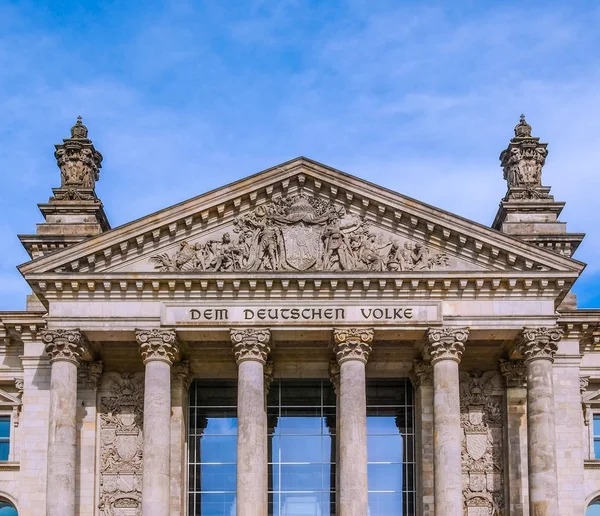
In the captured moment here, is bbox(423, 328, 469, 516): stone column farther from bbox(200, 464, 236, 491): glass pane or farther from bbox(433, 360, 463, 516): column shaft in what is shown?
bbox(200, 464, 236, 491): glass pane

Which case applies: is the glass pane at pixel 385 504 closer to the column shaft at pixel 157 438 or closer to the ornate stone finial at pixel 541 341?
the ornate stone finial at pixel 541 341

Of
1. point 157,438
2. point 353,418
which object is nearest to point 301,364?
point 353,418

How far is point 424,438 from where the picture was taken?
45.0 m

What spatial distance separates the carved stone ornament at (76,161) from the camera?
159 ft

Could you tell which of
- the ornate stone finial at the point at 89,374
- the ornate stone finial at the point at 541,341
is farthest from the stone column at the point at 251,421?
the ornate stone finial at the point at 541,341

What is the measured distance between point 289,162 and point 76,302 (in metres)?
8.09

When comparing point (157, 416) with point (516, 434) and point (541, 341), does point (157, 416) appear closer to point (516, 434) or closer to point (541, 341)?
point (516, 434)

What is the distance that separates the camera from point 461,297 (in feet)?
145

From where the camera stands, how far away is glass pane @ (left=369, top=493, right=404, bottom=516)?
4578cm

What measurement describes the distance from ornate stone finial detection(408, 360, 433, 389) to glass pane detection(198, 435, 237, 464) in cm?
632

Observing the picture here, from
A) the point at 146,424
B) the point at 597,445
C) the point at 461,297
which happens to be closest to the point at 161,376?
the point at 146,424

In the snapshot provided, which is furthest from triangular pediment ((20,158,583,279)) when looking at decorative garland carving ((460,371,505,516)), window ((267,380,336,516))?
window ((267,380,336,516))

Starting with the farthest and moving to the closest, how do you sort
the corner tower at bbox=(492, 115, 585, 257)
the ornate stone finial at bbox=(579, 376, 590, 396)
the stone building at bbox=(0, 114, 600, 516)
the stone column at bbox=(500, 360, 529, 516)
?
the corner tower at bbox=(492, 115, 585, 257), the ornate stone finial at bbox=(579, 376, 590, 396), the stone column at bbox=(500, 360, 529, 516), the stone building at bbox=(0, 114, 600, 516)

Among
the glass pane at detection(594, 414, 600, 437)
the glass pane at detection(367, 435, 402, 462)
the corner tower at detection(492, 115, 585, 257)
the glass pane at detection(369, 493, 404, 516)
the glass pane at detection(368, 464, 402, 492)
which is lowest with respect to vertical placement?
the glass pane at detection(369, 493, 404, 516)
